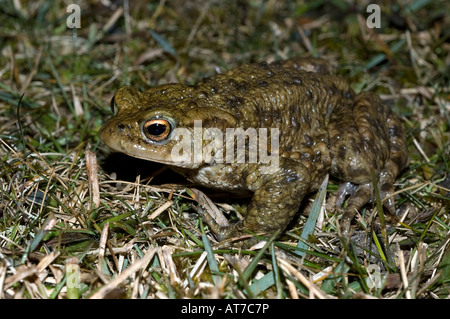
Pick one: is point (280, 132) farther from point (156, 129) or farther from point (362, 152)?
point (156, 129)

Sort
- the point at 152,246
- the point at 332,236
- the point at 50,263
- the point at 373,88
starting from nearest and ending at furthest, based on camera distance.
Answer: the point at 50,263 → the point at 152,246 → the point at 332,236 → the point at 373,88

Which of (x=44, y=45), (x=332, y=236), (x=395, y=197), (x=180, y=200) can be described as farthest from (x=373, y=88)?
(x=44, y=45)

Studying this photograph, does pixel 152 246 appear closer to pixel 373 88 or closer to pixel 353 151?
pixel 353 151

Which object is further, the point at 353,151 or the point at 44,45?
the point at 44,45
